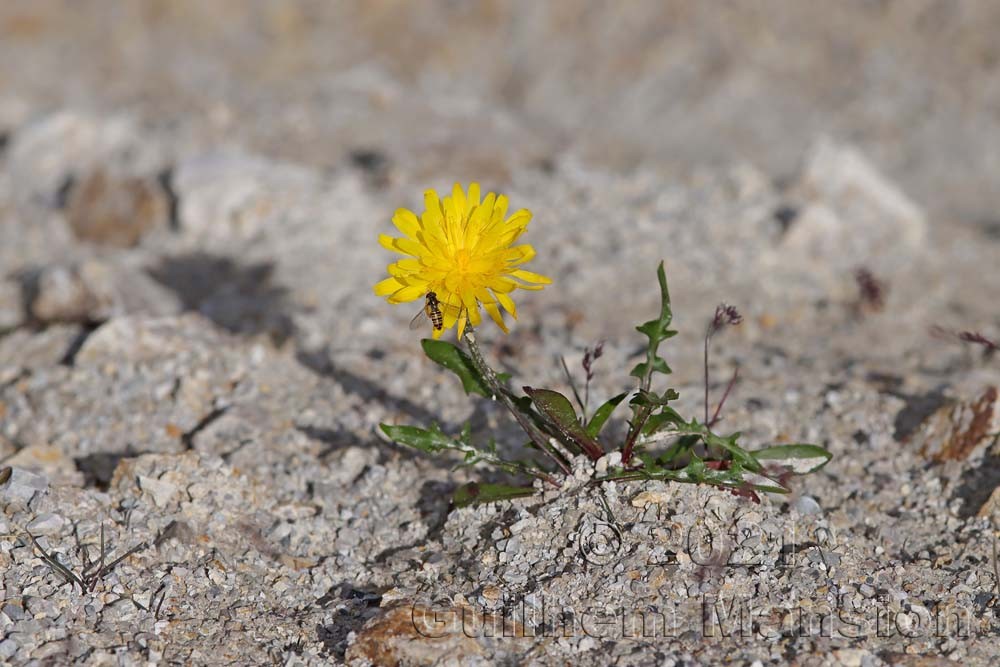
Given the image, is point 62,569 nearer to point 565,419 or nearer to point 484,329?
point 565,419

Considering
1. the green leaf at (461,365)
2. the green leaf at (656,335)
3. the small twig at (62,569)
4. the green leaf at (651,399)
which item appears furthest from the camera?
the green leaf at (461,365)

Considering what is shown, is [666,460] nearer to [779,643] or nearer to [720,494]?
[720,494]

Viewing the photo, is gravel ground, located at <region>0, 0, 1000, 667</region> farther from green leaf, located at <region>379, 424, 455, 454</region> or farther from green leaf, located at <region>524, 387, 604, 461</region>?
green leaf, located at <region>379, 424, 455, 454</region>

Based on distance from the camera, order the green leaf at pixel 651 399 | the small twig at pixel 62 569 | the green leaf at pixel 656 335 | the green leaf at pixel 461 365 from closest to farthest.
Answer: the small twig at pixel 62 569 → the green leaf at pixel 651 399 → the green leaf at pixel 656 335 → the green leaf at pixel 461 365

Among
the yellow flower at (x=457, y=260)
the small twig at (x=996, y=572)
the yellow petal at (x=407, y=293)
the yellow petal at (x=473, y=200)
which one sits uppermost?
the yellow petal at (x=473, y=200)

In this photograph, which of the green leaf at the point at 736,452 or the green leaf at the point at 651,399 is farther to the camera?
the green leaf at the point at 736,452

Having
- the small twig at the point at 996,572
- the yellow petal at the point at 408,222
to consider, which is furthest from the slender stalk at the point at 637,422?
the small twig at the point at 996,572

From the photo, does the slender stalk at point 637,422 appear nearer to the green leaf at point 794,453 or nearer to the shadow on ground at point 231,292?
the green leaf at point 794,453

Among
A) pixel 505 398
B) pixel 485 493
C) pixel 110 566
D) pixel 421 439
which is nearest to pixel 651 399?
pixel 505 398
